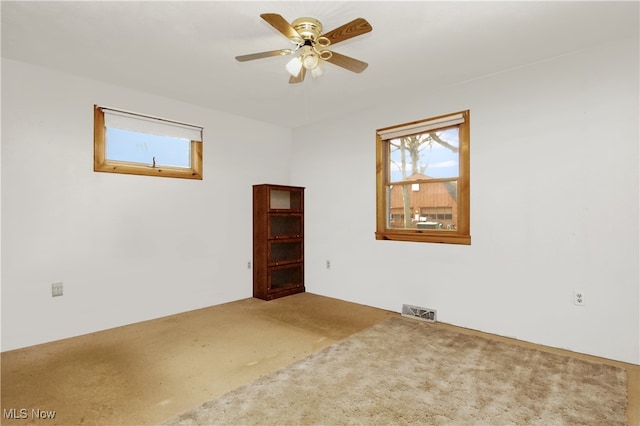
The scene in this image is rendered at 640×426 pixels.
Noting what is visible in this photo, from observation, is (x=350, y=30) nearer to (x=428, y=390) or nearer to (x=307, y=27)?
(x=307, y=27)

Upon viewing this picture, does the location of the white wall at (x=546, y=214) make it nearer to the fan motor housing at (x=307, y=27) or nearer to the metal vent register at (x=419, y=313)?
the metal vent register at (x=419, y=313)

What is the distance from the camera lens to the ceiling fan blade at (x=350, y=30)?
182cm

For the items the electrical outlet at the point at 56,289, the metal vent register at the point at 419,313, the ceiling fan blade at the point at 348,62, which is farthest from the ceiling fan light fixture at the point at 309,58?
the electrical outlet at the point at 56,289

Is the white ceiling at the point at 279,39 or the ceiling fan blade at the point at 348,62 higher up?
the white ceiling at the point at 279,39

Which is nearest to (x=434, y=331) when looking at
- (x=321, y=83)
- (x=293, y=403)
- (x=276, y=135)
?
(x=293, y=403)

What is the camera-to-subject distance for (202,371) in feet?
7.58

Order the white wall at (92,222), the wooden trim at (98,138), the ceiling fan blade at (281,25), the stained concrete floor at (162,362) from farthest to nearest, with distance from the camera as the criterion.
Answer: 1. the wooden trim at (98,138)
2. the white wall at (92,222)
3. the stained concrete floor at (162,362)
4. the ceiling fan blade at (281,25)

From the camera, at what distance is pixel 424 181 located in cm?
354

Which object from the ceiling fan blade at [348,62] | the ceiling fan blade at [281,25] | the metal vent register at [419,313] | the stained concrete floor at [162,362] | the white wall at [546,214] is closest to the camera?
the ceiling fan blade at [281,25]

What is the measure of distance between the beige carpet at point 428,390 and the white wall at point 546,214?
15.2 inches

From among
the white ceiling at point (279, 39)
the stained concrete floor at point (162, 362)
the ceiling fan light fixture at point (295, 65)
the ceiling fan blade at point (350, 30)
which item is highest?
the white ceiling at point (279, 39)

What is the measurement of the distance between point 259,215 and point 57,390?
2.72 metres

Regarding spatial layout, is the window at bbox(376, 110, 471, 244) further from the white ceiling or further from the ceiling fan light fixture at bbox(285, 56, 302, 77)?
the ceiling fan light fixture at bbox(285, 56, 302, 77)

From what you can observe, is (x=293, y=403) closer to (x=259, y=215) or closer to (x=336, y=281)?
(x=336, y=281)
